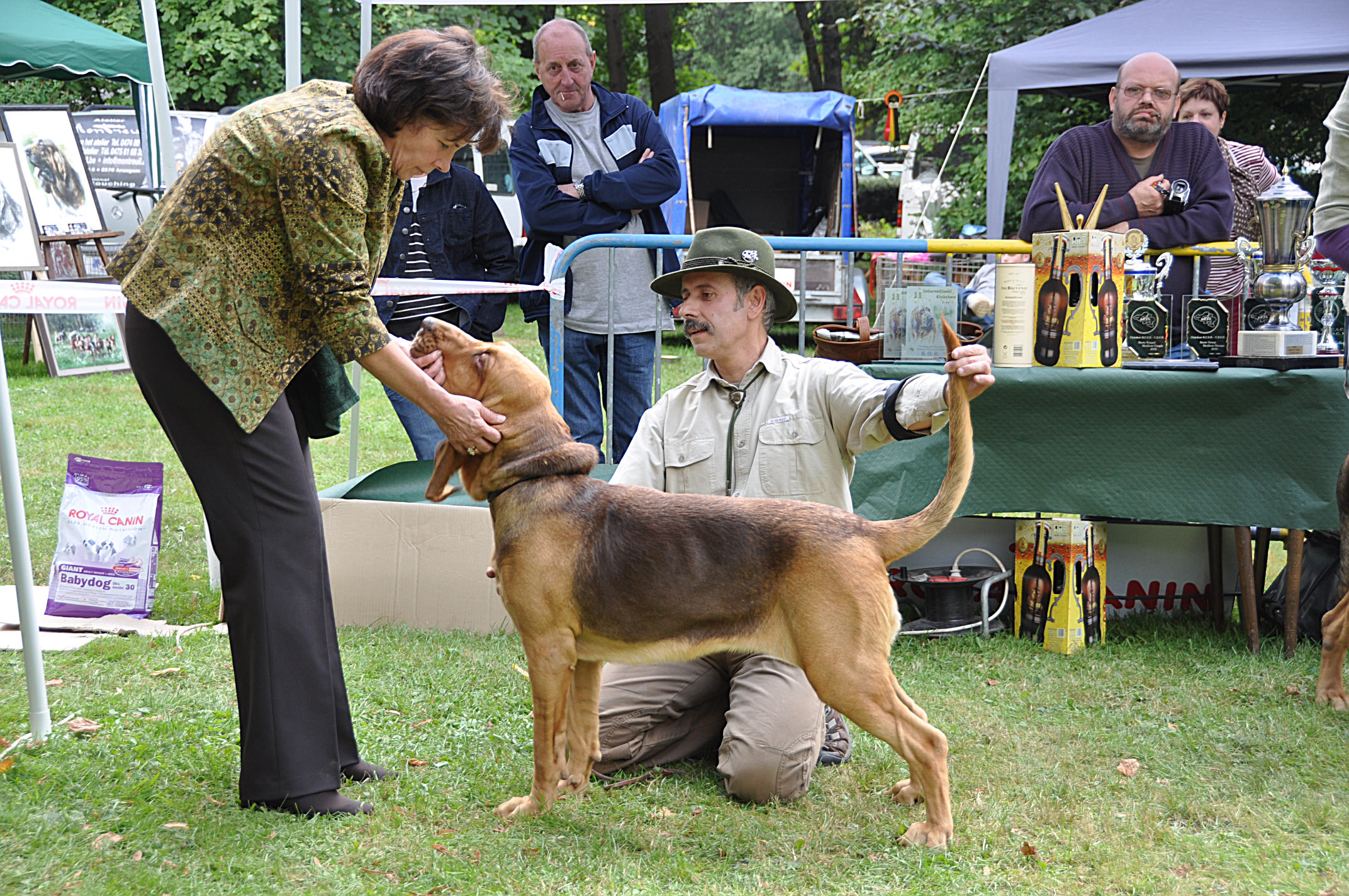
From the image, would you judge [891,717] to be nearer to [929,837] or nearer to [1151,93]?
[929,837]

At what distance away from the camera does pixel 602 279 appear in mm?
5992

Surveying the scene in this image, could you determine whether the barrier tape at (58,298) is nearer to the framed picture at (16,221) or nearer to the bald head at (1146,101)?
the bald head at (1146,101)

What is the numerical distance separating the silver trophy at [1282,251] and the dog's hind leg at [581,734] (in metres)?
3.56

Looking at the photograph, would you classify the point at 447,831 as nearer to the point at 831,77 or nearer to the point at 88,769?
the point at 88,769

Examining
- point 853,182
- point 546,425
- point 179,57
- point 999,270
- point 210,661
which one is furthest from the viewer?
point 179,57

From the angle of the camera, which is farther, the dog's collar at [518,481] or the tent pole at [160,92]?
the tent pole at [160,92]

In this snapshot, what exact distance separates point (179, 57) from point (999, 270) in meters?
19.0

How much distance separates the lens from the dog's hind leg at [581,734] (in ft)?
11.6

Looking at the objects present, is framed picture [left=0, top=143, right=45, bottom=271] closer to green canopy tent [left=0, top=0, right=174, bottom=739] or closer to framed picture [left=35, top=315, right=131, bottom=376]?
framed picture [left=35, top=315, right=131, bottom=376]

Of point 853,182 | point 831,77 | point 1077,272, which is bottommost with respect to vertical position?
point 1077,272

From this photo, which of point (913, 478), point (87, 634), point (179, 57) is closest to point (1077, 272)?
point (913, 478)

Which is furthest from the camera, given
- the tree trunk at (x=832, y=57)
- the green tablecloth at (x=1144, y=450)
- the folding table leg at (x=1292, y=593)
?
the tree trunk at (x=832, y=57)

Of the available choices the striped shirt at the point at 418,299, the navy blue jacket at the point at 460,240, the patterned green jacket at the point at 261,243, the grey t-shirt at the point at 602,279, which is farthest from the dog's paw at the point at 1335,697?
the striped shirt at the point at 418,299

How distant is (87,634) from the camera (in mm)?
5113
